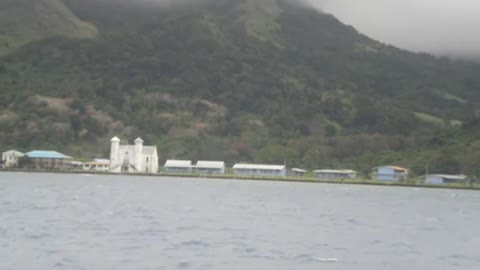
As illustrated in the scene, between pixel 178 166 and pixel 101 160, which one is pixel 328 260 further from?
pixel 101 160

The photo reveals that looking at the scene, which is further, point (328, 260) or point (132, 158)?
point (132, 158)

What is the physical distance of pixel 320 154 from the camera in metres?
146

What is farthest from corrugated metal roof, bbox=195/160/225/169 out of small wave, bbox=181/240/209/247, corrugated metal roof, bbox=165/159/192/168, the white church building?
small wave, bbox=181/240/209/247

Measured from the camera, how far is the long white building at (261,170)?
13638 cm

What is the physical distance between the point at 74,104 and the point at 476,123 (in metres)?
92.3

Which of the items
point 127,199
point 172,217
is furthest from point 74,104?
point 172,217

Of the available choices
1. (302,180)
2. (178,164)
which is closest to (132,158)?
(178,164)

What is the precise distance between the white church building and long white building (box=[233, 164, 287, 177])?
1553 centimetres

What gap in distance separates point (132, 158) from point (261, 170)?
2369 centimetres

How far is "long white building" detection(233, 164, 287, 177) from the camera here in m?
136

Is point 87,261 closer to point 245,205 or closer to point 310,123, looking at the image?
point 245,205

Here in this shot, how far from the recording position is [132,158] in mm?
137625

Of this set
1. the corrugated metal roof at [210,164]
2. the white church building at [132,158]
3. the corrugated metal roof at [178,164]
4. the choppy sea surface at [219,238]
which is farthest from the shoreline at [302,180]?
the choppy sea surface at [219,238]

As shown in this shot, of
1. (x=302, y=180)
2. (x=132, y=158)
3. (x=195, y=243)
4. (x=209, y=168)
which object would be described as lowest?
(x=195, y=243)
